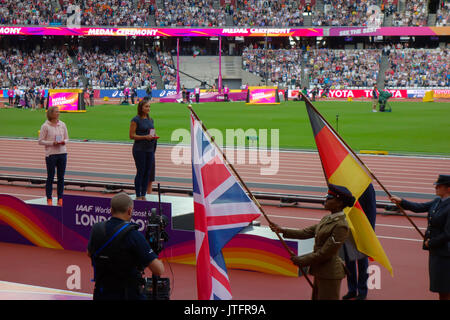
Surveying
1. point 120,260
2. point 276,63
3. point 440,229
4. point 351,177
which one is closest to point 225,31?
point 276,63

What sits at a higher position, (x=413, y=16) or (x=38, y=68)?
(x=413, y=16)

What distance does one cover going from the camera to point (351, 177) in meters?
6.01

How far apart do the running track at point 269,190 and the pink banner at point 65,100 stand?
15504mm

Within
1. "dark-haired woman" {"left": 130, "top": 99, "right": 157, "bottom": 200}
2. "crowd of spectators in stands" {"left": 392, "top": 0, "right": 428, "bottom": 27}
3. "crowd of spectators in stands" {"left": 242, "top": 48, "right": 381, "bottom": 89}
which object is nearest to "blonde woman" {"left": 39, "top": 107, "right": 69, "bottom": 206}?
"dark-haired woman" {"left": 130, "top": 99, "right": 157, "bottom": 200}

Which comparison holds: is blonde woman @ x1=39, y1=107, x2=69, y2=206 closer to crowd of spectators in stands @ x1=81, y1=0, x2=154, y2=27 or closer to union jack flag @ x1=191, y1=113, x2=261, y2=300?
union jack flag @ x1=191, y1=113, x2=261, y2=300

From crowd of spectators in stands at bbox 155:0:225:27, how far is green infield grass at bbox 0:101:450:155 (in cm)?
3058

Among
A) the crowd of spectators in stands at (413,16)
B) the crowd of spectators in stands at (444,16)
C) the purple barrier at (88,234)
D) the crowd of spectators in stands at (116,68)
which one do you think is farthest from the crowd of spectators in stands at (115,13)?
the purple barrier at (88,234)

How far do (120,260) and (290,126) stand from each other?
23996 millimetres

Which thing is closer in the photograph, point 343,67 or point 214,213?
point 214,213

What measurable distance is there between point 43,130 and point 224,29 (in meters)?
54.9

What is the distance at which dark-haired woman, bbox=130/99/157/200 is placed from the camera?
404 inches

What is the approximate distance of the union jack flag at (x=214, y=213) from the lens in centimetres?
536

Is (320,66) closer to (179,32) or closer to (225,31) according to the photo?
(225,31)

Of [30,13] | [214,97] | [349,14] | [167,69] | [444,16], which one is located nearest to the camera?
[214,97]
